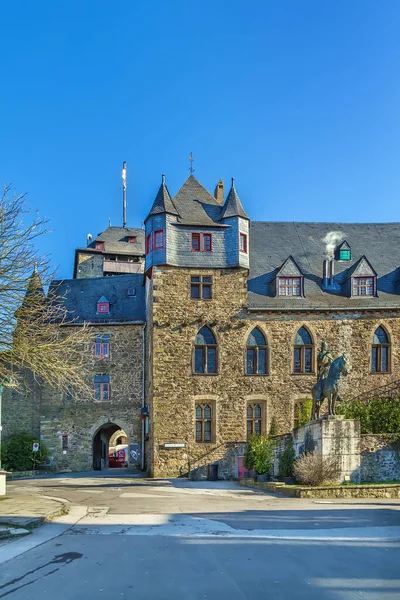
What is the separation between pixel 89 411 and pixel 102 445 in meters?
11.3

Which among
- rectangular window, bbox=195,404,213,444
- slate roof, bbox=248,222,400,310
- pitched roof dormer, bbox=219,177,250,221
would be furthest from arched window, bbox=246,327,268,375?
pitched roof dormer, bbox=219,177,250,221

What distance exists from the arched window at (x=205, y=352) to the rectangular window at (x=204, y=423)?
1.68 meters

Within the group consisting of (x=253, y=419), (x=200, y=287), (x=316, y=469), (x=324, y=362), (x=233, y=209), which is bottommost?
(x=316, y=469)

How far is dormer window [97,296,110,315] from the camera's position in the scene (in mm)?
36281

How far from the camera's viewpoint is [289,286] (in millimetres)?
A: 32344

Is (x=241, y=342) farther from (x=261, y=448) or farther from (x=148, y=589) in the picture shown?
(x=148, y=589)

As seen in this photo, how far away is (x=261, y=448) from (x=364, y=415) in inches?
174

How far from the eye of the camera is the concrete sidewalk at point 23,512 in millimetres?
11859

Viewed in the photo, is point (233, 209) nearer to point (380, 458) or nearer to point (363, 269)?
point (363, 269)

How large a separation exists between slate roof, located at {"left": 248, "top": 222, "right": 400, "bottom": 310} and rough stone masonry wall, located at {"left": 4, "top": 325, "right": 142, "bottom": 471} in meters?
7.28

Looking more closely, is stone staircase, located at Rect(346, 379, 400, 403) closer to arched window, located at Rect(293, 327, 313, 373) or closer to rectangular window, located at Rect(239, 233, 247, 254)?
arched window, located at Rect(293, 327, 313, 373)

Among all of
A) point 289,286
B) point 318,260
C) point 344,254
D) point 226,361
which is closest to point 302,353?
point 289,286

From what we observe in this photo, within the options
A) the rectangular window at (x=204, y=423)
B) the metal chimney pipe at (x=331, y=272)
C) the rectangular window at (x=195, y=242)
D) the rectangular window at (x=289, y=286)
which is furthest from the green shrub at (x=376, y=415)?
the rectangular window at (x=195, y=242)

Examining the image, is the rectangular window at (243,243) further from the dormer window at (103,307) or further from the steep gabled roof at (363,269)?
the dormer window at (103,307)
